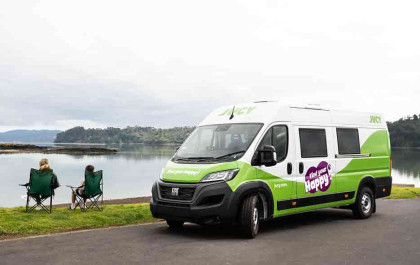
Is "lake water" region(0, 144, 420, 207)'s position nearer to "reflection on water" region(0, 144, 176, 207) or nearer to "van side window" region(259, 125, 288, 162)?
"reflection on water" region(0, 144, 176, 207)

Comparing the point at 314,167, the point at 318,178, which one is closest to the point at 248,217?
the point at 314,167

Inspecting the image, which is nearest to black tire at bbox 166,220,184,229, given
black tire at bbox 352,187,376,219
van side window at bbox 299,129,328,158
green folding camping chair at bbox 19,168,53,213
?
van side window at bbox 299,129,328,158

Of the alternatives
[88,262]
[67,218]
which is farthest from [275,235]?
[67,218]

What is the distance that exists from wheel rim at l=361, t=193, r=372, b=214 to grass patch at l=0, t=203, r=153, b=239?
5765 millimetres

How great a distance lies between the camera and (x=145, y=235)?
9359 mm

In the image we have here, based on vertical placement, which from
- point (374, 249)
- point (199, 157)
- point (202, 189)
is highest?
point (199, 157)

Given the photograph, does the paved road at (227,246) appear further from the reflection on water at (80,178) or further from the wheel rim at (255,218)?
the reflection on water at (80,178)

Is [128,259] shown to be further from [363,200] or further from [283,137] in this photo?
[363,200]

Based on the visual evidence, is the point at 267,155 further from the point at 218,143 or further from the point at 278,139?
the point at 218,143

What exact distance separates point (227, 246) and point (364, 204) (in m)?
5.73

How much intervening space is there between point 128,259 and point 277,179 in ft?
12.6

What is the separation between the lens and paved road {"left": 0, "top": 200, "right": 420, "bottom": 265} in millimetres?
7207

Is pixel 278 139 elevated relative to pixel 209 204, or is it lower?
elevated

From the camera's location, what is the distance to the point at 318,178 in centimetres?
1084
